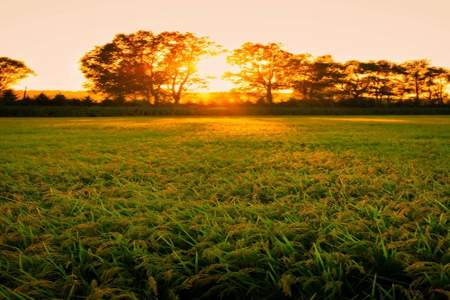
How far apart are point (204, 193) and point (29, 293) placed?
5.68 feet

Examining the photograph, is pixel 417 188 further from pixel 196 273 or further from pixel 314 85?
pixel 314 85

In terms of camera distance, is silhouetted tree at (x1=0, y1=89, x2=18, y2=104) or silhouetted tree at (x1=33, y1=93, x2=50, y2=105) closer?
silhouetted tree at (x1=0, y1=89, x2=18, y2=104)

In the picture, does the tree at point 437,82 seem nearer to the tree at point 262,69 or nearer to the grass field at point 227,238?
the tree at point 262,69

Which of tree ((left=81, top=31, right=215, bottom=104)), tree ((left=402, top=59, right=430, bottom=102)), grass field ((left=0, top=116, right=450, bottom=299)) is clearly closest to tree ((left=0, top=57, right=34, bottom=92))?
tree ((left=81, top=31, right=215, bottom=104))

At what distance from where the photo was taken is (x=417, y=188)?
2799mm

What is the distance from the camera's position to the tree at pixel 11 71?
147ft

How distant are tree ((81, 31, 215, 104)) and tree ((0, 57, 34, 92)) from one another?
11.4 m

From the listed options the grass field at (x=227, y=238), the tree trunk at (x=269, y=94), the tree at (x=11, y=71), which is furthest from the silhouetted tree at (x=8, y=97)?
the grass field at (x=227, y=238)

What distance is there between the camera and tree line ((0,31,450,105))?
134 feet

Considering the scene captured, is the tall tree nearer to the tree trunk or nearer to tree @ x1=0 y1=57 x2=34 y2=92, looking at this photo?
the tree trunk

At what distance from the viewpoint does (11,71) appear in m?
45.6

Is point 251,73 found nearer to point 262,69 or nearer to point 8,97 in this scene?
point 262,69

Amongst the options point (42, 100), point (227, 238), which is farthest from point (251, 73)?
point (227, 238)

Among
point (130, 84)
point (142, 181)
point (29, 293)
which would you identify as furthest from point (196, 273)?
point (130, 84)
